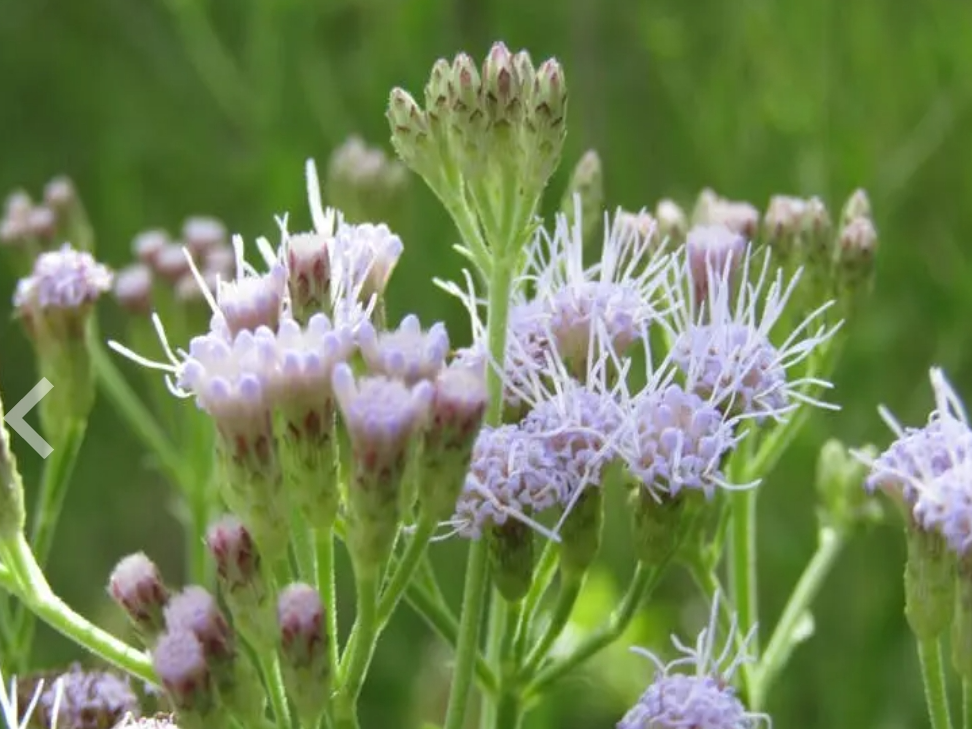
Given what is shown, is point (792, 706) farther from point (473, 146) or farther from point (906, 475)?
point (473, 146)

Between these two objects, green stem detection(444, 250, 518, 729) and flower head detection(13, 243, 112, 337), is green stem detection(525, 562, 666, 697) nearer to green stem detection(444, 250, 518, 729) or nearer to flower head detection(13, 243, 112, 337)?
green stem detection(444, 250, 518, 729)

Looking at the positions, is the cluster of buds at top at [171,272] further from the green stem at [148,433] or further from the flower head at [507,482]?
the flower head at [507,482]

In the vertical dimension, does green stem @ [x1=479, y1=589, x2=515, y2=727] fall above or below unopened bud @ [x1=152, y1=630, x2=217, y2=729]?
above

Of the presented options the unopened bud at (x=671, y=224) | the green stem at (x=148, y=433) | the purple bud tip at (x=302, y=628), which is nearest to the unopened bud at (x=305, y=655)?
the purple bud tip at (x=302, y=628)

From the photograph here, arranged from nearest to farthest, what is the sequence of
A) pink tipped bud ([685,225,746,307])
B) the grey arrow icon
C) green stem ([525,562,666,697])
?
green stem ([525,562,666,697])
pink tipped bud ([685,225,746,307])
the grey arrow icon

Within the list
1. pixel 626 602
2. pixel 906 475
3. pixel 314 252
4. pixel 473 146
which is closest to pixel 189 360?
pixel 314 252

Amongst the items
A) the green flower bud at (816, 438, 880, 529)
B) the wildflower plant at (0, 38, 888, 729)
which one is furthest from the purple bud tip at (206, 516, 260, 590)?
the green flower bud at (816, 438, 880, 529)
